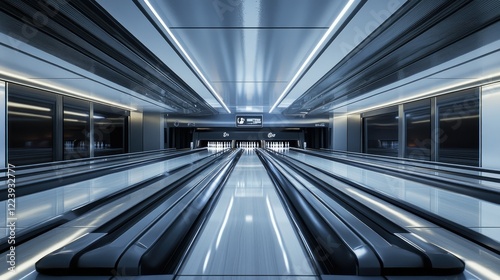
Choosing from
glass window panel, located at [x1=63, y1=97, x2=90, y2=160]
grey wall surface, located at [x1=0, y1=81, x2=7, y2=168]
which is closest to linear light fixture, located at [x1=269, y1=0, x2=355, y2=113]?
grey wall surface, located at [x1=0, y1=81, x2=7, y2=168]

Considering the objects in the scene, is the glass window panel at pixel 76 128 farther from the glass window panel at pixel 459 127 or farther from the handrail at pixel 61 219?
the glass window panel at pixel 459 127

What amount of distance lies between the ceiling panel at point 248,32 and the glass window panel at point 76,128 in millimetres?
4663

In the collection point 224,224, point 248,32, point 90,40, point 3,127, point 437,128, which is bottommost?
point 224,224

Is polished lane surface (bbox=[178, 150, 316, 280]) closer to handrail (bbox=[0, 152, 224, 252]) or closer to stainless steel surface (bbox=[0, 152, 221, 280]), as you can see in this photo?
stainless steel surface (bbox=[0, 152, 221, 280])

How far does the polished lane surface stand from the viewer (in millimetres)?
1231

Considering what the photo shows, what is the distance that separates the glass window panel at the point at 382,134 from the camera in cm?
990

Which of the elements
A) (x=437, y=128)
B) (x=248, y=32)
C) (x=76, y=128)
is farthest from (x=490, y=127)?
(x=76, y=128)

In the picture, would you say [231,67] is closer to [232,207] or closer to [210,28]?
[210,28]

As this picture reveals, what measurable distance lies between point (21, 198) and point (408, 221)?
3496 mm

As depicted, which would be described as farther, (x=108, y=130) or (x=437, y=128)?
(x=108, y=130)

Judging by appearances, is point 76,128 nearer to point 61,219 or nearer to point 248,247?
point 61,219

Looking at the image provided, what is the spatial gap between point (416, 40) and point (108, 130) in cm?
989

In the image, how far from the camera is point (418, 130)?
8062 millimetres

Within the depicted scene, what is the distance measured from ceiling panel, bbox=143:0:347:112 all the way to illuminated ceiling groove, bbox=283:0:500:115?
590 mm
